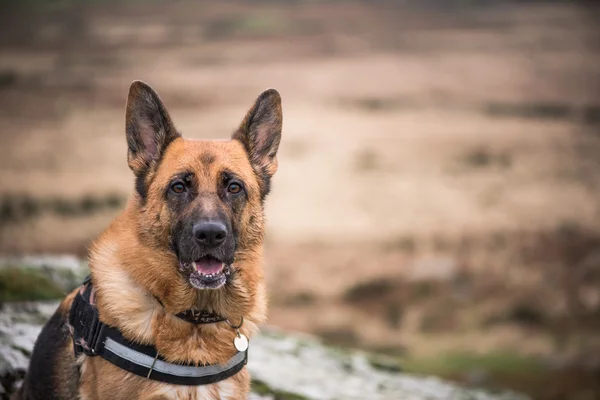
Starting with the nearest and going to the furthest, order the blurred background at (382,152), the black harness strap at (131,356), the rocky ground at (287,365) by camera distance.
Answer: the black harness strap at (131,356), the rocky ground at (287,365), the blurred background at (382,152)

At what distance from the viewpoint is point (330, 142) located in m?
33.5

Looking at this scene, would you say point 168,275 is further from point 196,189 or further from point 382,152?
point 382,152

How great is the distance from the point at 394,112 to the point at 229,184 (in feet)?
121

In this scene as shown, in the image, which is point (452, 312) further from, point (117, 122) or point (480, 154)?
point (117, 122)

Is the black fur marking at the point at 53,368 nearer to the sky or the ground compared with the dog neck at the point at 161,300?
nearer to the ground

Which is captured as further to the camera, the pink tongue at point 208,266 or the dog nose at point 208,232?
the pink tongue at point 208,266

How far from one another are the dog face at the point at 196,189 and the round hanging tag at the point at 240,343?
16.1 inches

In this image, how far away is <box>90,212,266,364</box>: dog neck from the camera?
171 inches

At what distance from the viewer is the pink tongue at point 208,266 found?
4.52m

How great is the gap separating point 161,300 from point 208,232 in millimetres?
604

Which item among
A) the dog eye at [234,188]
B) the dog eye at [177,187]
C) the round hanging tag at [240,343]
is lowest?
the round hanging tag at [240,343]

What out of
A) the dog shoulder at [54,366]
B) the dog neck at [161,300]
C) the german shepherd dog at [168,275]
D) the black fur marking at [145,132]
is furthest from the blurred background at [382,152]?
the black fur marking at [145,132]

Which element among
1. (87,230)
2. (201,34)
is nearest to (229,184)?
(87,230)

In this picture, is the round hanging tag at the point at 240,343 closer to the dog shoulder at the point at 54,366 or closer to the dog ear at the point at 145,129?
the dog shoulder at the point at 54,366
